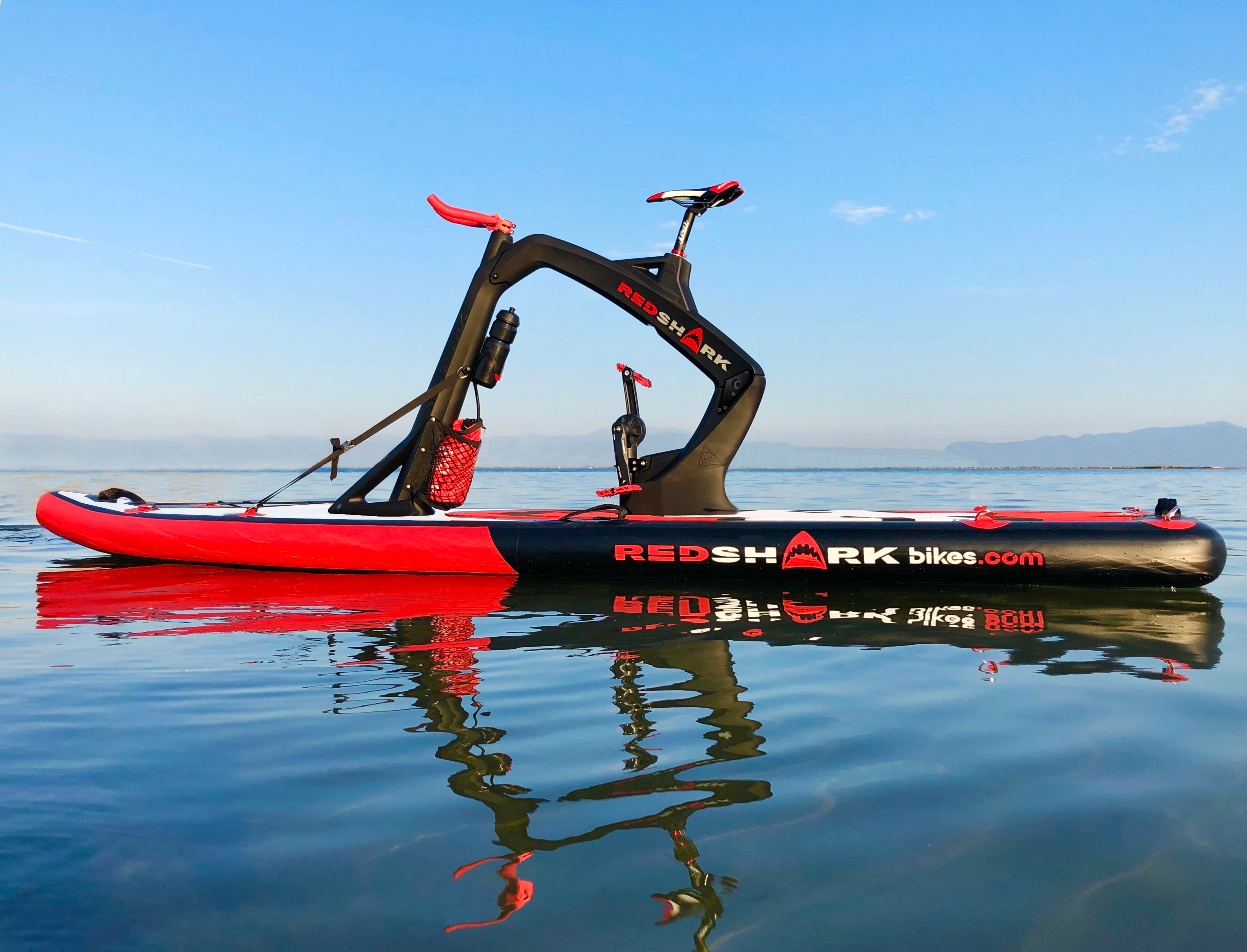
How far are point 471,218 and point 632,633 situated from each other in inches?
183

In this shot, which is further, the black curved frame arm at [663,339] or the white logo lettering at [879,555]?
the black curved frame arm at [663,339]

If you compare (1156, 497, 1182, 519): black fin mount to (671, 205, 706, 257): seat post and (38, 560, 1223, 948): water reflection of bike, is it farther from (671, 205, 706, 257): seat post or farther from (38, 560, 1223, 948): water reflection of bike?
(671, 205, 706, 257): seat post

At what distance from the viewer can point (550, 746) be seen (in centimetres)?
275

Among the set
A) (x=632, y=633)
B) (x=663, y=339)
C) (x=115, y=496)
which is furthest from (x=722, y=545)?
(x=115, y=496)

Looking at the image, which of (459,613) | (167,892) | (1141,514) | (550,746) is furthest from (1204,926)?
(1141,514)

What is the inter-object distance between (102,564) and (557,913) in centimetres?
837

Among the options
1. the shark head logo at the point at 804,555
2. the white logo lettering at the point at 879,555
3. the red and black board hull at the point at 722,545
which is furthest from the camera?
the shark head logo at the point at 804,555

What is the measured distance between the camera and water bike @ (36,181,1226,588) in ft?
20.0

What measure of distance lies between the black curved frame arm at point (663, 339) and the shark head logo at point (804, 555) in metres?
1.00

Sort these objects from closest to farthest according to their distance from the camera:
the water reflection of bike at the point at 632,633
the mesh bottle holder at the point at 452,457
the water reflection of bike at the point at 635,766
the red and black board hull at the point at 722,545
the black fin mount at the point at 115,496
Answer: the water reflection of bike at the point at 635,766
the water reflection of bike at the point at 632,633
the red and black board hull at the point at 722,545
the mesh bottle holder at the point at 452,457
the black fin mount at the point at 115,496

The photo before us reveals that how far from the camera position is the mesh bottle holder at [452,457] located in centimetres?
772

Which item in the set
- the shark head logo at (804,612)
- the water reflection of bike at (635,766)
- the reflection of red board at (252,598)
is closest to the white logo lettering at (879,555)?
the shark head logo at (804,612)

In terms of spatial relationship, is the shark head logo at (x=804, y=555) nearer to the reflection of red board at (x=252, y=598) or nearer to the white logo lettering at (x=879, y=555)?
the white logo lettering at (x=879, y=555)

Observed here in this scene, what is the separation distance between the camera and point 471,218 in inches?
304
